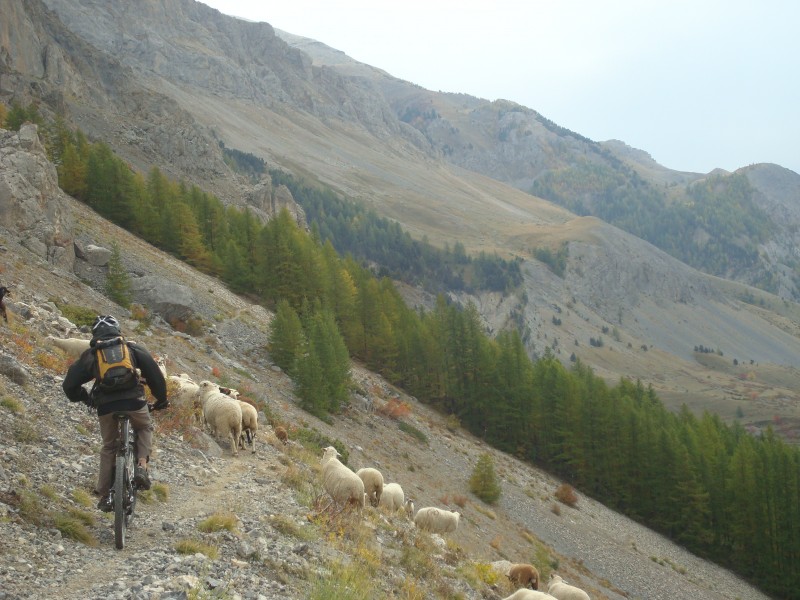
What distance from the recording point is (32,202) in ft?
125

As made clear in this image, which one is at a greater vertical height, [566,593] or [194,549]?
[194,549]

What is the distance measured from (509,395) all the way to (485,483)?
27269 mm

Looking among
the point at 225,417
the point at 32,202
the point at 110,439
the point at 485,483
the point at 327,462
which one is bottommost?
the point at 485,483

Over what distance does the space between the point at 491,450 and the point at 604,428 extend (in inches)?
541

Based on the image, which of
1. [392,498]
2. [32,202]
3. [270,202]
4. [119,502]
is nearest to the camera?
[119,502]

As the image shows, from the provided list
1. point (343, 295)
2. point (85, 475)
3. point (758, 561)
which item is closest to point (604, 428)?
point (758, 561)

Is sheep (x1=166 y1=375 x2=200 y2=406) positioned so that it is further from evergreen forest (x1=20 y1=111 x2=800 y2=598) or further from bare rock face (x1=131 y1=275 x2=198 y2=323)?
evergreen forest (x1=20 y1=111 x2=800 y2=598)

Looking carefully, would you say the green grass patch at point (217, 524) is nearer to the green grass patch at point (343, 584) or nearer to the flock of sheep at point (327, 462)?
the green grass patch at point (343, 584)

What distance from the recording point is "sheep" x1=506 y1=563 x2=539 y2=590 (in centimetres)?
1809

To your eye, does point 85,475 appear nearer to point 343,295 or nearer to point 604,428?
point 343,295

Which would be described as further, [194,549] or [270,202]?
[270,202]

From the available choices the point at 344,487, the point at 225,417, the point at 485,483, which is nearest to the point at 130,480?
the point at 344,487

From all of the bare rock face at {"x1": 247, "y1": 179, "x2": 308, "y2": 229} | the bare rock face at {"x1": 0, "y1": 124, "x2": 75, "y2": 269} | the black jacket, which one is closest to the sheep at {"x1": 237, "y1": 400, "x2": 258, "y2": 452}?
the black jacket

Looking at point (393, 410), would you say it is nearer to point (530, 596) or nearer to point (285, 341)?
point (285, 341)
